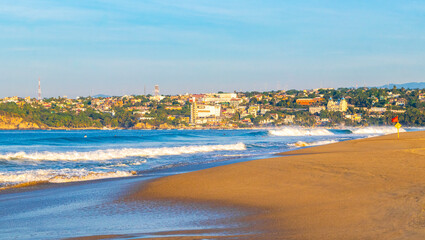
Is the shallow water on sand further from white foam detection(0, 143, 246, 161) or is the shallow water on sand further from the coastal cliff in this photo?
the coastal cliff

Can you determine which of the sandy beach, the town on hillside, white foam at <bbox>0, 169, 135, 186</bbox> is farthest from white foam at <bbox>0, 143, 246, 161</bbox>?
the town on hillside

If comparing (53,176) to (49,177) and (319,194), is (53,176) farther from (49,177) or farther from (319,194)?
(319,194)

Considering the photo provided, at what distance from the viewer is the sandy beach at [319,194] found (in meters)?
6.32

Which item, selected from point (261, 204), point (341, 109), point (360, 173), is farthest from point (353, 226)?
point (341, 109)

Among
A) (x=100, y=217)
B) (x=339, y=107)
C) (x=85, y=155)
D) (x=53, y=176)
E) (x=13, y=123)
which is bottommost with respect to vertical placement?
(x=13, y=123)

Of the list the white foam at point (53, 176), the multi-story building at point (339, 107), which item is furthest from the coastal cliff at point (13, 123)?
the white foam at point (53, 176)

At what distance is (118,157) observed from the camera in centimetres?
2305

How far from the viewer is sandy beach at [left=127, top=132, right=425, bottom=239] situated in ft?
20.7

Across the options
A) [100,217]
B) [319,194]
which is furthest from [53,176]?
[319,194]

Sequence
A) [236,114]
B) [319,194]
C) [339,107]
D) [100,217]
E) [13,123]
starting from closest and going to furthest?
[100,217], [319,194], [13,123], [339,107], [236,114]

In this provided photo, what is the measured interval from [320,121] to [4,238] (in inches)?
6004

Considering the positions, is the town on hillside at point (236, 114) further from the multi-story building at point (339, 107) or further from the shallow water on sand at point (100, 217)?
the shallow water on sand at point (100, 217)

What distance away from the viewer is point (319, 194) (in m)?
9.10

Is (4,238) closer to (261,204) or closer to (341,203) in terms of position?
(261,204)
